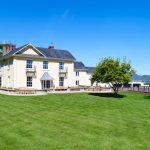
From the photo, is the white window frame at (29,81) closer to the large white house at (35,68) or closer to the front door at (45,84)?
the large white house at (35,68)

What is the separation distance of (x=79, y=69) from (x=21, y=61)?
2847cm

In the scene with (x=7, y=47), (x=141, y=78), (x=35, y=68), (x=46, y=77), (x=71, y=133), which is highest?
(x=7, y=47)

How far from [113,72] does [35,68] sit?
17.1m

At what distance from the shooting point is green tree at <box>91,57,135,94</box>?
143 feet

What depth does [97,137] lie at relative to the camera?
14.9 m

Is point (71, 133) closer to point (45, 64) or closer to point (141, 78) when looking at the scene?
point (45, 64)

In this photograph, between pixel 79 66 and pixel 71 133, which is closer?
pixel 71 133

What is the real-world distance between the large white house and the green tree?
1100 centimetres

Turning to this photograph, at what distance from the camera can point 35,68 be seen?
4969 centimetres

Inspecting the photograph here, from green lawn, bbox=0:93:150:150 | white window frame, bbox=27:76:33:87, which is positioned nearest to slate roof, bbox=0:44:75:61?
white window frame, bbox=27:76:33:87

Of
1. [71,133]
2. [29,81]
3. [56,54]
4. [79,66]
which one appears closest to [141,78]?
[79,66]

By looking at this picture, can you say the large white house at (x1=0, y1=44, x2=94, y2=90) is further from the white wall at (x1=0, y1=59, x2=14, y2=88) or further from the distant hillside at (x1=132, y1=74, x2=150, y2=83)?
the distant hillside at (x1=132, y1=74, x2=150, y2=83)

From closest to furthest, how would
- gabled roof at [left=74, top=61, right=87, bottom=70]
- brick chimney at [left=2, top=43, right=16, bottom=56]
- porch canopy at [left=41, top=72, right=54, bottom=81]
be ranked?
1. porch canopy at [left=41, top=72, right=54, bottom=81]
2. brick chimney at [left=2, top=43, right=16, bottom=56]
3. gabled roof at [left=74, top=61, right=87, bottom=70]

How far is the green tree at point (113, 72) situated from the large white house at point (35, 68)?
36.1 feet
